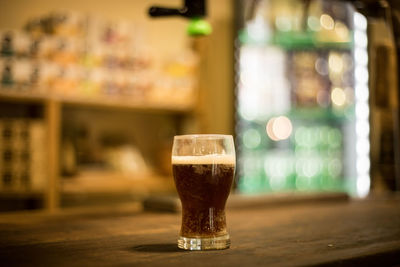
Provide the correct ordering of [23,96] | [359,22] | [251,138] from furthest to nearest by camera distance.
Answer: [359,22] → [251,138] → [23,96]

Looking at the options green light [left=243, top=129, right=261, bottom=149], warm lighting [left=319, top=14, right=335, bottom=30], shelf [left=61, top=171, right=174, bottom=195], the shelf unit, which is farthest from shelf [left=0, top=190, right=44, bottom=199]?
warm lighting [left=319, top=14, right=335, bottom=30]

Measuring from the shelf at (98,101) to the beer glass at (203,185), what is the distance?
179 cm

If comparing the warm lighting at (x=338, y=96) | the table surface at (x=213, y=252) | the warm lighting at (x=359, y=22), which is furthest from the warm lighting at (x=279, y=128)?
the table surface at (x=213, y=252)

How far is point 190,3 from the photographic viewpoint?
145 centimetres

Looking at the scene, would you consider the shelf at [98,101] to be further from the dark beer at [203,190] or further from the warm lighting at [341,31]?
the dark beer at [203,190]

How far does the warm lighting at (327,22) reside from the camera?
353 cm

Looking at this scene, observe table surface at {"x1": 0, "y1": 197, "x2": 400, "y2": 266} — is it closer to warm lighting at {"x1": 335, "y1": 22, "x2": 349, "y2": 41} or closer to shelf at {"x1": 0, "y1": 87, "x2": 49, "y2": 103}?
shelf at {"x1": 0, "y1": 87, "x2": 49, "y2": 103}

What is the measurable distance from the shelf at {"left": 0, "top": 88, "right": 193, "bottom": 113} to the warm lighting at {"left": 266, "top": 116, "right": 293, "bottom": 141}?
0.66 meters

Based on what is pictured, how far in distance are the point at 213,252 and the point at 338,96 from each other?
2.89 meters

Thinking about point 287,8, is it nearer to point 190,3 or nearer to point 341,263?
point 190,3

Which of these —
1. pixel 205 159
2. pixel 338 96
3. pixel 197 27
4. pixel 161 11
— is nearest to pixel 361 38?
pixel 338 96

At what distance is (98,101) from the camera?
2.75m

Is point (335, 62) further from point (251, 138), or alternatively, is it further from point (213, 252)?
point (213, 252)

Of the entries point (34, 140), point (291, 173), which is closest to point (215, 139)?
point (34, 140)
